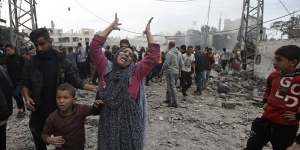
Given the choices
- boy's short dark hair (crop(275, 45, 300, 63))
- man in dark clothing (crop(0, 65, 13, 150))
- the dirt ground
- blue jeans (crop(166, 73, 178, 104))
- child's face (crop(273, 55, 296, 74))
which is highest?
boy's short dark hair (crop(275, 45, 300, 63))

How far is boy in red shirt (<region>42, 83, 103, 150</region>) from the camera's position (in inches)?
115

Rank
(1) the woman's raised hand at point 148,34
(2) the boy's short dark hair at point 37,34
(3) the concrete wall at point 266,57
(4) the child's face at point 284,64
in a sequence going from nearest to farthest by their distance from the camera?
(1) the woman's raised hand at point 148,34, (4) the child's face at point 284,64, (2) the boy's short dark hair at point 37,34, (3) the concrete wall at point 266,57

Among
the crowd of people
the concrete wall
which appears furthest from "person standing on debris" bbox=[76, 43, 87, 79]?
the crowd of people

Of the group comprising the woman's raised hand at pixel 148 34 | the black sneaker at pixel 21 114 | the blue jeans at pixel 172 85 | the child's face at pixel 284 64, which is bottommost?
the black sneaker at pixel 21 114

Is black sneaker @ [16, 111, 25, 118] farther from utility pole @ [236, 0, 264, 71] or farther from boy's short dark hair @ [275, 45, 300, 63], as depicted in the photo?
utility pole @ [236, 0, 264, 71]

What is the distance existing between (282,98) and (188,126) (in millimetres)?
3763

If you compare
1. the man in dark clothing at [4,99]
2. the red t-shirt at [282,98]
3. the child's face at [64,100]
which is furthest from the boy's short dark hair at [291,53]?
the man in dark clothing at [4,99]

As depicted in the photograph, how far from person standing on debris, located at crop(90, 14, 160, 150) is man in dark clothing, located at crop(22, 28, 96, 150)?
50cm

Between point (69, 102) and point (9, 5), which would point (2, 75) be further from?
point (9, 5)

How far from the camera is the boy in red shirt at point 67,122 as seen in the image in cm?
293

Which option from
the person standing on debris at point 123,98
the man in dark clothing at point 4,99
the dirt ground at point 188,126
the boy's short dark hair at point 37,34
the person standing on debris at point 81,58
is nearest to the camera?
the person standing on debris at point 123,98

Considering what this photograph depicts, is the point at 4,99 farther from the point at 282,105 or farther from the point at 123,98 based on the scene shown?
the point at 282,105

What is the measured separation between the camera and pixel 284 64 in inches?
123

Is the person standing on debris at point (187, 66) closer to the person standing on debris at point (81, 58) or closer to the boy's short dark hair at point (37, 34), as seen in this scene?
the person standing on debris at point (81, 58)
